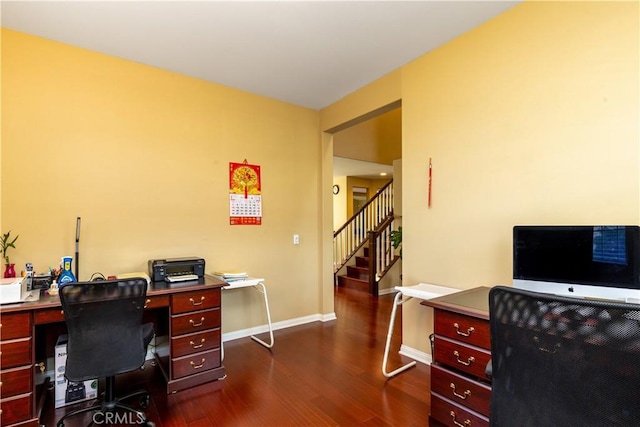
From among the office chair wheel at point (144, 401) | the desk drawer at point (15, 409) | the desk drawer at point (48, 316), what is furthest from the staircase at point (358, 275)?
the desk drawer at point (15, 409)

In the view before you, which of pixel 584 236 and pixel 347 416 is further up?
pixel 584 236

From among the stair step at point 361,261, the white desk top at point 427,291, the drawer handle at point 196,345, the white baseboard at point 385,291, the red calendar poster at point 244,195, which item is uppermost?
the red calendar poster at point 244,195

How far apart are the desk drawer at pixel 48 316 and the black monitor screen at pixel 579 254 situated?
118 inches

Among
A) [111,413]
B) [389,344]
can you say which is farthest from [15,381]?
[389,344]

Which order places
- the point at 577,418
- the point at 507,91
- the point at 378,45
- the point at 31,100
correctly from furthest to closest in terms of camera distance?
the point at 378,45
the point at 31,100
the point at 507,91
the point at 577,418

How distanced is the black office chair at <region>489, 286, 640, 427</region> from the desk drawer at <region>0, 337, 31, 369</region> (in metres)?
2.59

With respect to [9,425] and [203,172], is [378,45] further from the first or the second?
[9,425]

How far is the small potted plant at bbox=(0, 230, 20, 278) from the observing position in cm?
228

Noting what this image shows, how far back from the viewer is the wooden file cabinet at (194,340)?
7.92ft

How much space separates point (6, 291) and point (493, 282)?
10.9ft

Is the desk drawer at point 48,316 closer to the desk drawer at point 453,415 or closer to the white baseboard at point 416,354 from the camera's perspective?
the desk drawer at point 453,415

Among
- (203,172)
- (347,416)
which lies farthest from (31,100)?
(347,416)

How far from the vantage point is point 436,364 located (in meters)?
1.93

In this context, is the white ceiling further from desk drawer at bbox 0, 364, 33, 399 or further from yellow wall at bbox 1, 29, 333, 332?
desk drawer at bbox 0, 364, 33, 399
